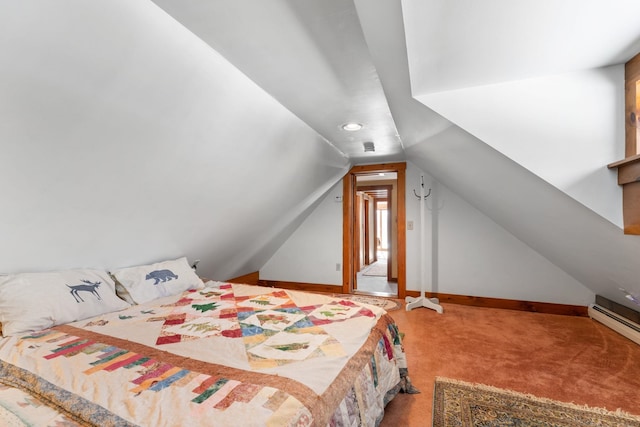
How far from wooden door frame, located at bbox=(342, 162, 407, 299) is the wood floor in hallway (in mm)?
1134

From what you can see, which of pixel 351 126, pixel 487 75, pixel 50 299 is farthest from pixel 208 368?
pixel 351 126

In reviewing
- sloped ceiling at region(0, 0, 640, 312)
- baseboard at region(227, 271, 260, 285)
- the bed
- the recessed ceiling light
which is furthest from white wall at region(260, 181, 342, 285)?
the bed

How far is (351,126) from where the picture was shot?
9.41ft

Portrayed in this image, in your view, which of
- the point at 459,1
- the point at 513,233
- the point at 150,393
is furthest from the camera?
the point at 513,233

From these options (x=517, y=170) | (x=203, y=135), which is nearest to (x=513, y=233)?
(x=517, y=170)

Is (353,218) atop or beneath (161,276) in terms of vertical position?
atop

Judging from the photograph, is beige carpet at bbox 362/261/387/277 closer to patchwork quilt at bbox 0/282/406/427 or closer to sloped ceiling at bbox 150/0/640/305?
sloped ceiling at bbox 150/0/640/305

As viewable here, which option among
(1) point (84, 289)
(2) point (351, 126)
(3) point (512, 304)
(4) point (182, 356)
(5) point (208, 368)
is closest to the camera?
(5) point (208, 368)

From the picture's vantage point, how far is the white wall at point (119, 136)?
117cm

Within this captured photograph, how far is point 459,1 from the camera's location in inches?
44.4

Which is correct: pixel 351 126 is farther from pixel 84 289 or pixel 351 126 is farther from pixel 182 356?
pixel 84 289

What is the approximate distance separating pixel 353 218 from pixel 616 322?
3.20m

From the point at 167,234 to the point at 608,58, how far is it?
10.5ft

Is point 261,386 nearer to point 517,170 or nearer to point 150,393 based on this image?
point 150,393
